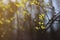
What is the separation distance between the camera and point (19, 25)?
2.19 metres

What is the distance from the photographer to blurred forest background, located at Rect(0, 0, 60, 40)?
2.17m

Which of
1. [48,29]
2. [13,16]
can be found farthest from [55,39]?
[13,16]

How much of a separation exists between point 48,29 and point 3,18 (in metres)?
0.69

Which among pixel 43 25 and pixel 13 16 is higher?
pixel 13 16

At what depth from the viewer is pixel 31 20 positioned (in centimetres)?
221

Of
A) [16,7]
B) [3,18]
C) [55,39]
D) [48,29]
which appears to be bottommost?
[55,39]

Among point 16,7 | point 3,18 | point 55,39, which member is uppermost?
point 16,7

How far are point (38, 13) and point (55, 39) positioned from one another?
47 centimetres

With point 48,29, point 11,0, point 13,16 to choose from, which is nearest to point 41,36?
point 48,29

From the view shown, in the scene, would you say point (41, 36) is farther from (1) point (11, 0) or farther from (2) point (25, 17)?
(1) point (11, 0)

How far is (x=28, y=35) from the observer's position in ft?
7.25

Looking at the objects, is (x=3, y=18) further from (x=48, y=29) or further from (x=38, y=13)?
(x=48, y=29)

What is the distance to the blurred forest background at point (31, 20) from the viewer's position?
85.5 inches

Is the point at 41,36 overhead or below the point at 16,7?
below
